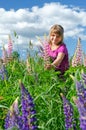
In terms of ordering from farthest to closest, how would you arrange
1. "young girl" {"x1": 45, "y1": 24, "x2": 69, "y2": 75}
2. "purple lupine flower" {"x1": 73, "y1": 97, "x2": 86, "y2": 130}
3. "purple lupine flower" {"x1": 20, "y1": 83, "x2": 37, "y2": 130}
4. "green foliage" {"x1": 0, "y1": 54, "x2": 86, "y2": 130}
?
"young girl" {"x1": 45, "y1": 24, "x2": 69, "y2": 75} → "green foliage" {"x1": 0, "y1": 54, "x2": 86, "y2": 130} → "purple lupine flower" {"x1": 20, "y1": 83, "x2": 37, "y2": 130} → "purple lupine flower" {"x1": 73, "y1": 97, "x2": 86, "y2": 130}

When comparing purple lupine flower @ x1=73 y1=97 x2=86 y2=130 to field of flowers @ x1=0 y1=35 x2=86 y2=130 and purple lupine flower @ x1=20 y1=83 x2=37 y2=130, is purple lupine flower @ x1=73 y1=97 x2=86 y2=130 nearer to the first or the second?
field of flowers @ x1=0 y1=35 x2=86 y2=130

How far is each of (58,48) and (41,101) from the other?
3772 millimetres

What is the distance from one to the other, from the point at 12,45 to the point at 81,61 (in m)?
1.98

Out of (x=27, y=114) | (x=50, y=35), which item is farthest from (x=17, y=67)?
(x=27, y=114)

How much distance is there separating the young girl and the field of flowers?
309 millimetres

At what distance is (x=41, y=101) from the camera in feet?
15.4

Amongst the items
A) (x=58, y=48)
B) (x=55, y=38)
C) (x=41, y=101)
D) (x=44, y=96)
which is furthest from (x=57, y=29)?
(x=44, y=96)

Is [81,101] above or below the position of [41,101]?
above

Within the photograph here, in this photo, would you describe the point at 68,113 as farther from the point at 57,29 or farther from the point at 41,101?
the point at 57,29

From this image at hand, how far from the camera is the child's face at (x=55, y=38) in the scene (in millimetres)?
8438

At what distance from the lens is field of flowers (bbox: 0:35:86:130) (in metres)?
2.43

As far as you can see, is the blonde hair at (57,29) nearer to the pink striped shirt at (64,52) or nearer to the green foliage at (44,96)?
the pink striped shirt at (64,52)

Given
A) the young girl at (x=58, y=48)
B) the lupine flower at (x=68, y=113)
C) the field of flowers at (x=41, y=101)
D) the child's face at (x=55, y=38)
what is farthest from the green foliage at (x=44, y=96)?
the child's face at (x=55, y=38)

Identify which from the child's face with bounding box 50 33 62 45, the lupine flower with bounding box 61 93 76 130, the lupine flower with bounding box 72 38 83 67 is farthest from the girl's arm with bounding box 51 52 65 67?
the lupine flower with bounding box 61 93 76 130
